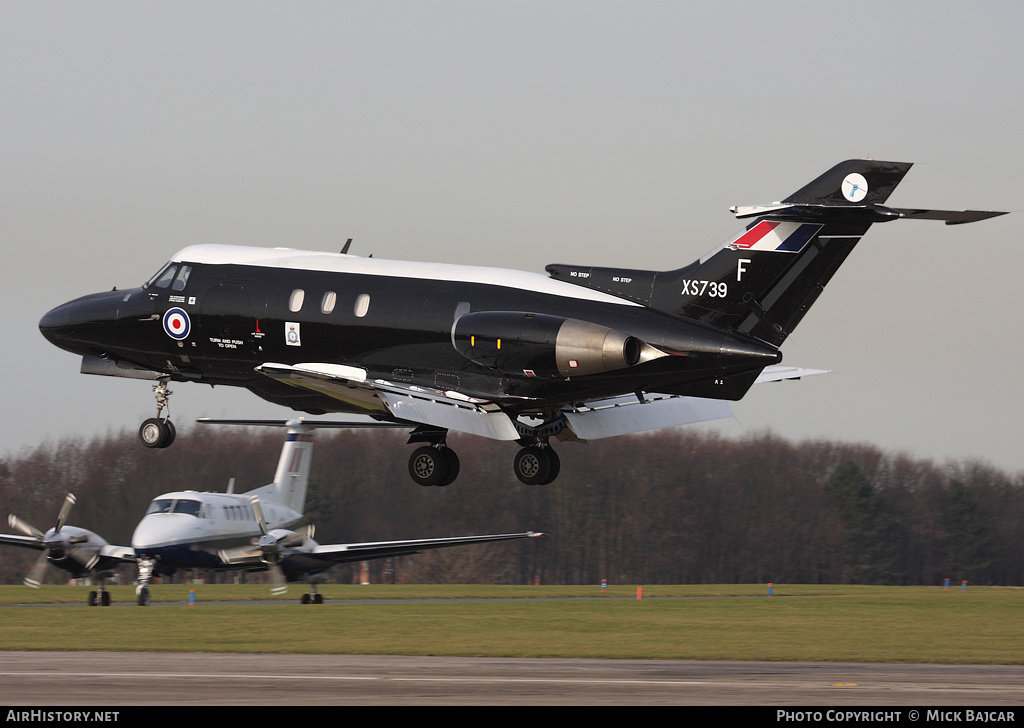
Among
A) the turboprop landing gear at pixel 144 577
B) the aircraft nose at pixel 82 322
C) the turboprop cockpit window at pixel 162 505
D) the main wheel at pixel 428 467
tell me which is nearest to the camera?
the main wheel at pixel 428 467

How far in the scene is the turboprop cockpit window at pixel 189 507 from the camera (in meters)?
54.8

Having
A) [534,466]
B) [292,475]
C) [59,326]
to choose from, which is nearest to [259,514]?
[292,475]

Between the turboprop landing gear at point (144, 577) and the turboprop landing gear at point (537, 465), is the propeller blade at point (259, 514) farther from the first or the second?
the turboprop landing gear at point (537, 465)

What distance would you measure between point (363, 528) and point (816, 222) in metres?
49.6

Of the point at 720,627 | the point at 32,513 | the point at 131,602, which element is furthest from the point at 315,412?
the point at 32,513

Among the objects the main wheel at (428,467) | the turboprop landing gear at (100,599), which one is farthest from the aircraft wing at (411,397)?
the turboprop landing gear at (100,599)

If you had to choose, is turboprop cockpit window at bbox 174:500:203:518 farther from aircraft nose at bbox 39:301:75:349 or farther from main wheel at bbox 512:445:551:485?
main wheel at bbox 512:445:551:485

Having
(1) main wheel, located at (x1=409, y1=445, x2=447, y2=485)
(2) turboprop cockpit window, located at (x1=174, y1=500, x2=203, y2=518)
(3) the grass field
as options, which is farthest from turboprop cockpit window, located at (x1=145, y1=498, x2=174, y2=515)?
(1) main wheel, located at (x1=409, y1=445, x2=447, y2=485)

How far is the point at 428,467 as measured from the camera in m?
27.0

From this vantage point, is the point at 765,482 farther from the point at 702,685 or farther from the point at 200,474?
the point at 702,685

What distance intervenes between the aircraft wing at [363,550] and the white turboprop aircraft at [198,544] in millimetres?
49

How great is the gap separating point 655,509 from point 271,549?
44362mm

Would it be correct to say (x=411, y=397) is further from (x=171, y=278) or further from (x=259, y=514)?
(x=259, y=514)

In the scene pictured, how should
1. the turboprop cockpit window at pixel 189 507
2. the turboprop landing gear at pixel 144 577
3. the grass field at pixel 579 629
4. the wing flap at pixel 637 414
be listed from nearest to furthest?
the wing flap at pixel 637 414 < the grass field at pixel 579 629 < the turboprop landing gear at pixel 144 577 < the turboprop cockpit window at pixel 189 507
